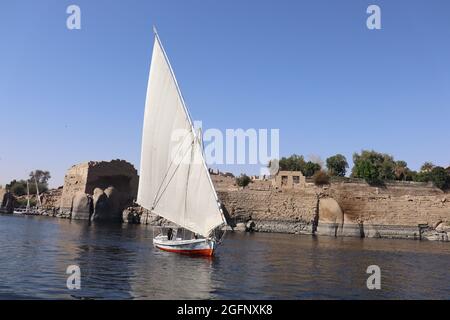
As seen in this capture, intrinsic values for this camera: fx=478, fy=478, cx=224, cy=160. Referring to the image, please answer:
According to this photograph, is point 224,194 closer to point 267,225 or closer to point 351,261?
point 267,225

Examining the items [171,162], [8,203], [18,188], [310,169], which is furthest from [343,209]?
[18,188]

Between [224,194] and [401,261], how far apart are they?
3433 centimetres

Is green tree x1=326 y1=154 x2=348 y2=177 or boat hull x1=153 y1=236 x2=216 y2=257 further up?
green tree x1=326 y1=154 x2=348 y2=177

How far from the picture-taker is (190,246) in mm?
28094

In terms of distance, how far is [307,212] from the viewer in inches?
2366

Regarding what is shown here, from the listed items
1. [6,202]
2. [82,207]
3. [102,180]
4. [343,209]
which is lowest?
[6,202]

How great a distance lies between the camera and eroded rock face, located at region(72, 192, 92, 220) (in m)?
71.4

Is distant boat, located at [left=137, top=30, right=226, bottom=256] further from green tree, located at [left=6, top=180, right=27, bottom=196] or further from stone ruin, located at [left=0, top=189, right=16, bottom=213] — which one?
green tree, located at [left=6, top=180, right=27, bottom=196]

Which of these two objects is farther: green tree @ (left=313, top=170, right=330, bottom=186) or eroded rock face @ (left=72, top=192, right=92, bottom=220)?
eroded rock face @ (left=72, top=192, right=92, bottom=220)

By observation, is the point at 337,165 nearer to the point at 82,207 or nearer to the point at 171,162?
the point at 82,207

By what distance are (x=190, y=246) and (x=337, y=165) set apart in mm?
56794

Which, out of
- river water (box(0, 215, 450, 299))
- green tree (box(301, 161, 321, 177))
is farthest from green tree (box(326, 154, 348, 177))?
river water (box(0, 215, 450, 299))

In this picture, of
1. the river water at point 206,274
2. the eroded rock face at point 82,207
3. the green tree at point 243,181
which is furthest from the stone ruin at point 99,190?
the river water at point 206,274
